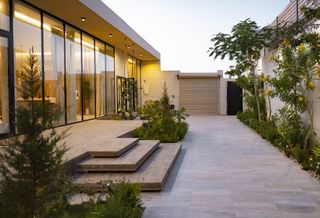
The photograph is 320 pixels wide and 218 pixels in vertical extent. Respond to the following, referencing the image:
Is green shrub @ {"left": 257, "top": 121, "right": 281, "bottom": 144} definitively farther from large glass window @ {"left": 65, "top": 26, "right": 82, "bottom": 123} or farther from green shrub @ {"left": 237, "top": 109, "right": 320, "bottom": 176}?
large glass window @ {"left": 65, "top": 26, "right": 82, "bottom": 123}

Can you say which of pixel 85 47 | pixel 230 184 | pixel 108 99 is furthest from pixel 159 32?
pixel 230 184

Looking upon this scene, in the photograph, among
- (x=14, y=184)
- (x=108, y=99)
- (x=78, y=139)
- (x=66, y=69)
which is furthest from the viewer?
(x=108, y=99)

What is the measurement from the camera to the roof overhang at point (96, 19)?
10.6 metres

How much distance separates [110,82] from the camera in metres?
19.0

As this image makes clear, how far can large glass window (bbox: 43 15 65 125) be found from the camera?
11.4 metres

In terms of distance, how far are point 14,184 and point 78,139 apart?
6809 millimetres

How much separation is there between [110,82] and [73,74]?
5.20 metres

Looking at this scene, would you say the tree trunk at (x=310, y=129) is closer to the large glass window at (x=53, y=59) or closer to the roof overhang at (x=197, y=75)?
the large glass window at (x=53, y=59)

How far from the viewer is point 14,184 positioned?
2494mm

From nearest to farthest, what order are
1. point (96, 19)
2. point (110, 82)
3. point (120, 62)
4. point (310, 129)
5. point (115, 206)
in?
point (115, 206), point (310, 129), point (96, 19), point (110, 82), point (120, 62)

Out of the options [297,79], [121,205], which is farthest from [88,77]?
[121,205]

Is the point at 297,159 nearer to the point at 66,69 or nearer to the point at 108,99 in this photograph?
the point at 66,69

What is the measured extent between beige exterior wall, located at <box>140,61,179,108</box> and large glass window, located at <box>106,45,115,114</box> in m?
8.12

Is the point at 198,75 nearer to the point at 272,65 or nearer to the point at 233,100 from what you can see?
the point at 233,100
